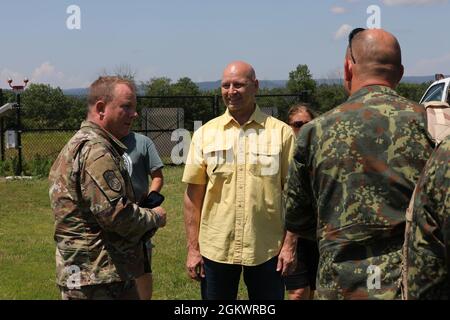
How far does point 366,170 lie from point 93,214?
131 centimetres

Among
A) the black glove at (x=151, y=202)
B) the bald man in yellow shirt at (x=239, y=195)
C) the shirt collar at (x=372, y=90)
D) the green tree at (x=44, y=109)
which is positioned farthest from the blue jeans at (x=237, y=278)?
the green tree at (x=44, y=109)

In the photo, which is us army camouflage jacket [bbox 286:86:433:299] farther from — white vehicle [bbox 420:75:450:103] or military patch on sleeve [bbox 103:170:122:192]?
white vehicle [bbox 420:75:450:103]

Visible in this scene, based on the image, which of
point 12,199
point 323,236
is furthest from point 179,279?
point 12,199

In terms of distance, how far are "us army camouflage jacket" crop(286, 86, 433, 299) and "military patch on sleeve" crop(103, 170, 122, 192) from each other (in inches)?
37.8

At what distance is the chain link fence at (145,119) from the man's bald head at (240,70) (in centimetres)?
1300

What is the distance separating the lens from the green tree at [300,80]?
24.4 metres

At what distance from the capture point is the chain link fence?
57.3ft

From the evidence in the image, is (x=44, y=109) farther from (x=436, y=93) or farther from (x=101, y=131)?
(x=101, y=131)

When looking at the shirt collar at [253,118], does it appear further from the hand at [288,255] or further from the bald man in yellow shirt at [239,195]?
the hand at [288,255]

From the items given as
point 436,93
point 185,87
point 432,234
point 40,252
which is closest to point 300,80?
point 185,87

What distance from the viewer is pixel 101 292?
9.78 feet

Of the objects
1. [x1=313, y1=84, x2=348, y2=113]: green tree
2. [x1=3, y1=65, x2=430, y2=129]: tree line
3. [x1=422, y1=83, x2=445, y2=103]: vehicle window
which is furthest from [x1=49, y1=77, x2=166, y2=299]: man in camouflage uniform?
[x1=313, y1=84, x2=348, y2=113]: green tree

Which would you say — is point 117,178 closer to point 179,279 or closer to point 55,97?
point 179,279
